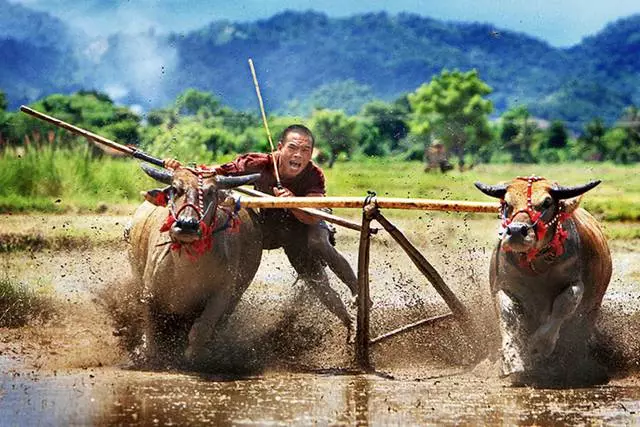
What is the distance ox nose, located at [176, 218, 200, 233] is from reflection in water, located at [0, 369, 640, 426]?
110cm

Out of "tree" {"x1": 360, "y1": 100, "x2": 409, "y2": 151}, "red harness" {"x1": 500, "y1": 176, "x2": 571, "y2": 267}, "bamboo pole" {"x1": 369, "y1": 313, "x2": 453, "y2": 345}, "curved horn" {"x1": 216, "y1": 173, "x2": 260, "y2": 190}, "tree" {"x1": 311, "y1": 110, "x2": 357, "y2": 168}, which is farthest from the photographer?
"tree" {"x1": 360, "y1": 100, "x2": 409, "y2": 151}

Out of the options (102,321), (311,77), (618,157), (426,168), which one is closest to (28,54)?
(311,77)

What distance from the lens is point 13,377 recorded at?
11.2m

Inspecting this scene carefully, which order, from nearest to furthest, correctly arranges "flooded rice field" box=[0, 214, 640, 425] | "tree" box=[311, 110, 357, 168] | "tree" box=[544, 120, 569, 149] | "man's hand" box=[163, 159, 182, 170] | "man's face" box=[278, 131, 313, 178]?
"flooded rice field" box=[0, 214, 640, 425] < "man's hand" box=[163, 159, 182, 170] < "man's face" box=[278, 131, 313, 178] < "tree" box=[311, 110, 357, 168] < "tree" box=[544, 120, 569, 149]

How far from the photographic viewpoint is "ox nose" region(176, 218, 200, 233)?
11070mm

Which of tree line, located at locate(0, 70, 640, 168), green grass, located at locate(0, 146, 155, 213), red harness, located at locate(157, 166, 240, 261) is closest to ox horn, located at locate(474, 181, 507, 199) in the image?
red harness, located at locate(157, 166, 240, 261)

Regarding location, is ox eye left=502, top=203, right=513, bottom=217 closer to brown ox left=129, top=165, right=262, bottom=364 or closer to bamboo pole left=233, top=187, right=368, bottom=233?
bamboo pole left=233, top=187, right=368, bottom=233

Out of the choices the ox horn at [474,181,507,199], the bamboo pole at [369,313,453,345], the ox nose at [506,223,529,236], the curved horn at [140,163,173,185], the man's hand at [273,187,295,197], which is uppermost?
the curved horn at [140,163,173,185]

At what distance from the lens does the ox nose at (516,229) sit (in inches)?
422

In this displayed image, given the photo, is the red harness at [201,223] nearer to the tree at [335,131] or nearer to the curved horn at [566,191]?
the curved horn at [566,191]

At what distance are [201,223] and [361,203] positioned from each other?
129cm

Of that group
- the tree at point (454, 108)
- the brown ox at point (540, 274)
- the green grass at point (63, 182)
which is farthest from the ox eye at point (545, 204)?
the tree at point (454, 108)

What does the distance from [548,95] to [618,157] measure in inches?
5334

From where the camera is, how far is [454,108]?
182ft
